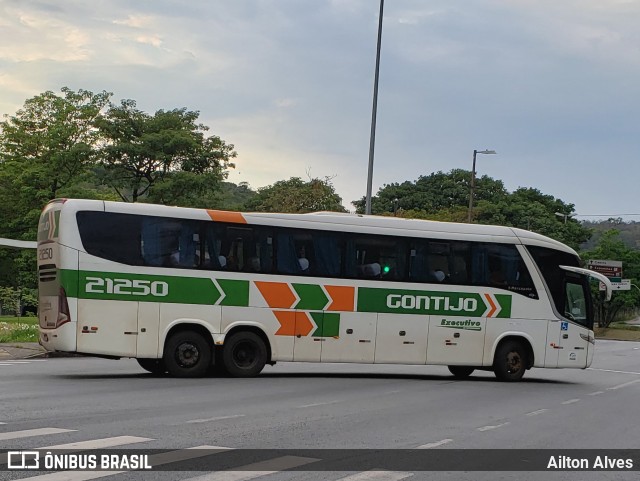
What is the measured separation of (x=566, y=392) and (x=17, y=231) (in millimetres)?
42165

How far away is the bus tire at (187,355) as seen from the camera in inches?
741

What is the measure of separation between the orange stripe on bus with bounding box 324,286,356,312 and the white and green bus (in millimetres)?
27

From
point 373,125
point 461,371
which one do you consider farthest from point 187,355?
point 373,125

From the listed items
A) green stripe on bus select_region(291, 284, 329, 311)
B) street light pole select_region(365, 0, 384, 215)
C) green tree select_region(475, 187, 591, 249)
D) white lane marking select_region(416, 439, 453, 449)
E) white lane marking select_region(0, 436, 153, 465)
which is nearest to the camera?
white lane marking select_region(0, 436, 153, 465)

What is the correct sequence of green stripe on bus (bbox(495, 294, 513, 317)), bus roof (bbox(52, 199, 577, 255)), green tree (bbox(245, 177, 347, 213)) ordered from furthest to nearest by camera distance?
green tree (bbox(245, 177, 347, 213)) → green stripe on bus (bbox(495, 294, 513, 317)) → bus roof (bbox(52, 199, 577, 255))

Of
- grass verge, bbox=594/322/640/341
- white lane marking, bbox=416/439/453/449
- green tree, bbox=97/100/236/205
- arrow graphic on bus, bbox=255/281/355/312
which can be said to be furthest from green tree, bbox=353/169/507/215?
white lane marking, bbox=416/439/453/449

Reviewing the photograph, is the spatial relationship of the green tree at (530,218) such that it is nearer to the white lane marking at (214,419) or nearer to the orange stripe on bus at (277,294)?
the orange stripe on bus at (277,294)

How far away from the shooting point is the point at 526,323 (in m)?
22.0

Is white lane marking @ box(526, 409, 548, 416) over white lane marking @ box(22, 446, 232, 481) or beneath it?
beneath

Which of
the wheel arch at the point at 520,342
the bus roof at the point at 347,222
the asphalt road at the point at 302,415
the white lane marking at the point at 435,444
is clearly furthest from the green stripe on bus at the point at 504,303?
the white lane marking at the point at 435,444

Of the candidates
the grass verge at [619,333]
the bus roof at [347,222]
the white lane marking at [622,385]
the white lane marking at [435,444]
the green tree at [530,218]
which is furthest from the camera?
the green tree at [530,218]

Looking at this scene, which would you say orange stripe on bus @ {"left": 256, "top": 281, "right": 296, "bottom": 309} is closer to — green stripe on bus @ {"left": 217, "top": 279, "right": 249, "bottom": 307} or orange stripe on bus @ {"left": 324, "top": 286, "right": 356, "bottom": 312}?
green stripe on bus @ {"left": 217, "top": 279, "right": 249, "bottom": 307}

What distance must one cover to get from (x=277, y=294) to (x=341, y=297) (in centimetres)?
147

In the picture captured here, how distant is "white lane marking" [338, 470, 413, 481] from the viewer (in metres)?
8.52
